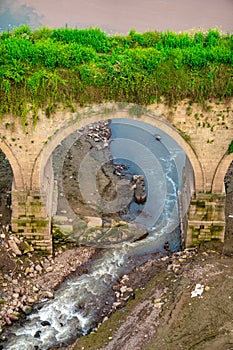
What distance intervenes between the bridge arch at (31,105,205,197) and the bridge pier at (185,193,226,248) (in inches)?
37.1

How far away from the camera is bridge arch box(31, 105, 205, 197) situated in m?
14.9

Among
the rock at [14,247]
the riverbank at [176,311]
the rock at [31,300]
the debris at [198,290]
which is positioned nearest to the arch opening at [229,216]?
the riverbank at [176,311]

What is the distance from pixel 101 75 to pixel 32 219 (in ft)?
17.3

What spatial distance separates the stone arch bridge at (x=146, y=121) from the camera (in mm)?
14953

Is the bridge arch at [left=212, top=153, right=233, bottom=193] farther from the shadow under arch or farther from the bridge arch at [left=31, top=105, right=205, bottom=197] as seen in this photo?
the shadow under arch

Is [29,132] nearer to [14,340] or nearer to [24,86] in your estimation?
[24,86]

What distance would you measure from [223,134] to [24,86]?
6.26 m

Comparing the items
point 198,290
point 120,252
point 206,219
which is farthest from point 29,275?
point 206,219

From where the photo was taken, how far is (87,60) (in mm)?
14891

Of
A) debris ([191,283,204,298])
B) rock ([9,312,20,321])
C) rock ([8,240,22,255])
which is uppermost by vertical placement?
rock ([8,240,22,255])

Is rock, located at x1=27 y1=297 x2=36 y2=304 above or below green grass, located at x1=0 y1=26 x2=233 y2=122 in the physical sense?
below

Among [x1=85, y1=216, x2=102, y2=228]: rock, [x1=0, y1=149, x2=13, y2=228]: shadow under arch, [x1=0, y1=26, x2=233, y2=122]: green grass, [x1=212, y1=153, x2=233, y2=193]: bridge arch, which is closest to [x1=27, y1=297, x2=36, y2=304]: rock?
[x1=0, y1=149, x2=13, y2=228]: shadow under arch

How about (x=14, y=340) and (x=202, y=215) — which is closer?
(x=14, y=340)

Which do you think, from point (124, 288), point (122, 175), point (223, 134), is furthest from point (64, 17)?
point (124, 288)
